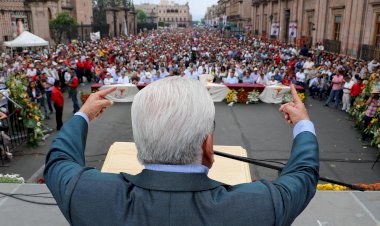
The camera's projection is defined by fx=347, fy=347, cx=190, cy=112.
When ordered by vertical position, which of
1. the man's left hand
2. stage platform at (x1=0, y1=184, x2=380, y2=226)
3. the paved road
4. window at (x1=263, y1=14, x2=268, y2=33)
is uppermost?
window at (x1=263, y1=14, x2=268, y2=33)

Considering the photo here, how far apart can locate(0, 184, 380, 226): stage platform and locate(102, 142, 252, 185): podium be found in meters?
1.17

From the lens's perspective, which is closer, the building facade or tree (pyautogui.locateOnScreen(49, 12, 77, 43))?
the building facade

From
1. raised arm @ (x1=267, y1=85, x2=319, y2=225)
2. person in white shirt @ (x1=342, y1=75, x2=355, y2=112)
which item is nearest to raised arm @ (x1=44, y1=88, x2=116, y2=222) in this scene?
raised arm @ (x1=267, y1=85, x2=319, y2=225)

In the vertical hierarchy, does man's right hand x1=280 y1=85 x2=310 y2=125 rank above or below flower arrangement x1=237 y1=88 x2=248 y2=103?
above

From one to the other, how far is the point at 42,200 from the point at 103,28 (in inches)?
1917

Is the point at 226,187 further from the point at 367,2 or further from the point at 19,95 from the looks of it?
the point at 367,2

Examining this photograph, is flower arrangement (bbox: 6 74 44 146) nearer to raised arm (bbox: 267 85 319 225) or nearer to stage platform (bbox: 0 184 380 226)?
stage platform (bbox: 0 184 380 226)

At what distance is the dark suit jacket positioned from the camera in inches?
51.2

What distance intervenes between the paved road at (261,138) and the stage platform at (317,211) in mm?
3121

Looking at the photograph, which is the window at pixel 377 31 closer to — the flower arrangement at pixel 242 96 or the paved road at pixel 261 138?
the paved road at pixel 261 138

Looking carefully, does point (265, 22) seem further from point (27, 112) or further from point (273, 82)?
point (27, 112)

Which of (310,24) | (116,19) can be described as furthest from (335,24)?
(116,19)

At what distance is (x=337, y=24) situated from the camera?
87.5 feet

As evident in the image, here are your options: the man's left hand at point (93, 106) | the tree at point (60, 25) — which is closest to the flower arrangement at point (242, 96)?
the man's left hand at point (93, 106)
